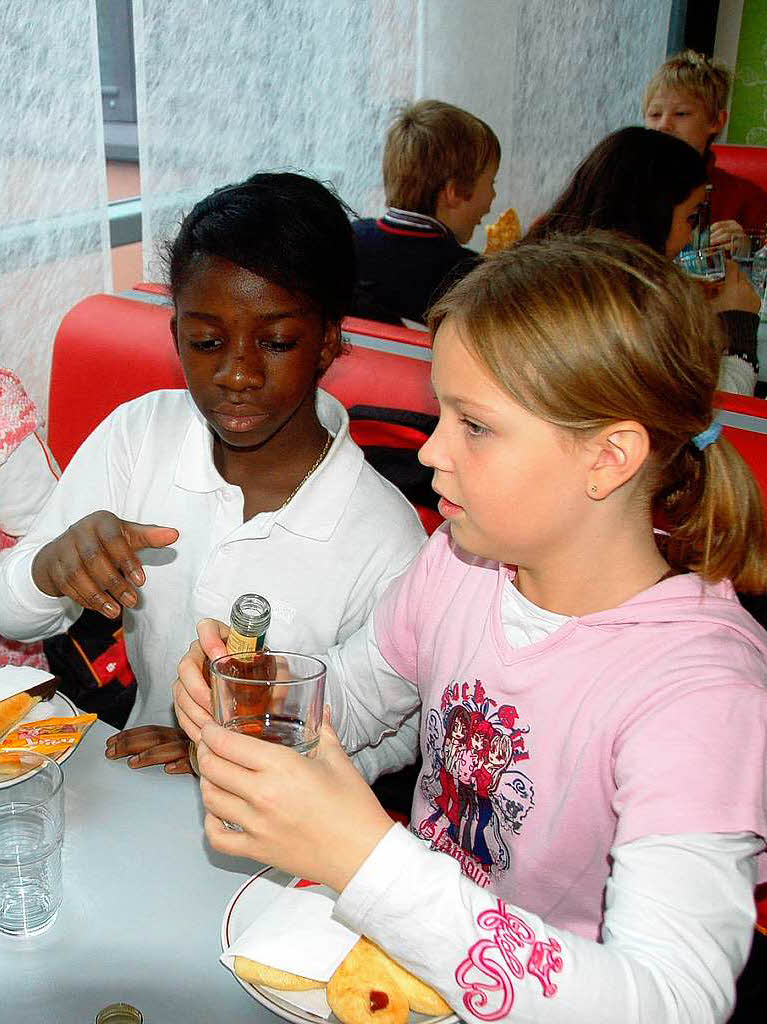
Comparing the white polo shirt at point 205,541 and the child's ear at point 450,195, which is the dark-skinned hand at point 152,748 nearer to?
the white polo shirt at point 205,541

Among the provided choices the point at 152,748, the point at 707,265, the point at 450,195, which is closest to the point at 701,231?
the point at 707,265

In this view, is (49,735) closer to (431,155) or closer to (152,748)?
→ (152,748)

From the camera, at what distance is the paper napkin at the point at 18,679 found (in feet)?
3.74

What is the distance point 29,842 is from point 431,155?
245 centimetres

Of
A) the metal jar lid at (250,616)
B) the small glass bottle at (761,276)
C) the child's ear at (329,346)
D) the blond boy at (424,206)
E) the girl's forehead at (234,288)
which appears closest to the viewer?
the metal jar lid at (250,616)

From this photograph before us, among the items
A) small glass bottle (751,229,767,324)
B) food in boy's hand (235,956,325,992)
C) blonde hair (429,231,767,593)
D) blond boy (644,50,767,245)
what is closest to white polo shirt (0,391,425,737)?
blonde hair (429,231,767,593)

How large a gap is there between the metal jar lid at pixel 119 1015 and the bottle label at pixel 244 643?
28 centimetres

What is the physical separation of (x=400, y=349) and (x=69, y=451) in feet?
2.29

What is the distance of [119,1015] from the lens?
79cm

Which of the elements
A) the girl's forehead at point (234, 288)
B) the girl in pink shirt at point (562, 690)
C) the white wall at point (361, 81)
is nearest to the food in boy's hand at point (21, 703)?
the girl in pink shirt at point (562, 690)

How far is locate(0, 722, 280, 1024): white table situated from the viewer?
817 millimetres

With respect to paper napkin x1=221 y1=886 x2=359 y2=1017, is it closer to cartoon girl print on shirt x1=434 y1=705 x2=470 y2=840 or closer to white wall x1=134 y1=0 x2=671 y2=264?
cartoon girl print on shirt x1=434 y1=705 x2=470 y2=840

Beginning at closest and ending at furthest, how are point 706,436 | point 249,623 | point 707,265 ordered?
1. point 249,623
2. point 706,436
3. point 707,265

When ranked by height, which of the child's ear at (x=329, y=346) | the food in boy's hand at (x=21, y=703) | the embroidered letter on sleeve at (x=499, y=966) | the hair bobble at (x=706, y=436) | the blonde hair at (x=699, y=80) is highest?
the blonde hair at (x=699, y=80)
